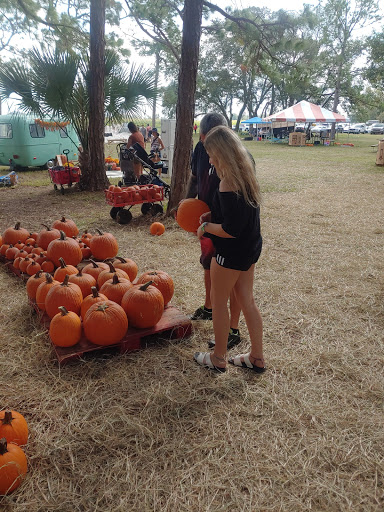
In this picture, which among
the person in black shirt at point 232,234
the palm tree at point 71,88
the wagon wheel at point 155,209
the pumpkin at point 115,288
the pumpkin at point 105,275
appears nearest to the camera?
the person in black shirt at point 232,234

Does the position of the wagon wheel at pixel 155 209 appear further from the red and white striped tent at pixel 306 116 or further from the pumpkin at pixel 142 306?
the red and white striped tent at pixel 306 116

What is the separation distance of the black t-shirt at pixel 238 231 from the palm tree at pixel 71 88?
362 inches

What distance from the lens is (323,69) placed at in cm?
4075

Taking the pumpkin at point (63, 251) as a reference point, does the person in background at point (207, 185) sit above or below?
above

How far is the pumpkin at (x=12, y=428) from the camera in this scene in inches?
79.1

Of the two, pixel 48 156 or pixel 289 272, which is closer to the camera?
pixel 289 272

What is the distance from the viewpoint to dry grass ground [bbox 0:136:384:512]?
1.88 m

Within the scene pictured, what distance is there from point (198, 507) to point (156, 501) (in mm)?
208

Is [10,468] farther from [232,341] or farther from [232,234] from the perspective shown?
[232,341]

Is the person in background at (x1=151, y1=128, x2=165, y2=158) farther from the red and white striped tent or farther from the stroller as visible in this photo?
the red and white striped tent

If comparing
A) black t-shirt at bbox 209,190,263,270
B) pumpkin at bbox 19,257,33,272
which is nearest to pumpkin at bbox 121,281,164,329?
black t-shirt at bbox 209,190,263,270

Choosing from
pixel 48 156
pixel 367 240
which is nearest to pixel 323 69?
pixel 48 156

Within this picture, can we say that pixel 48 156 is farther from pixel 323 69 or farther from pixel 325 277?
pixel 323 69

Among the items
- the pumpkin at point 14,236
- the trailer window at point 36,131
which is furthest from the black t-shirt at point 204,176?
the trailer window at point 36,131
